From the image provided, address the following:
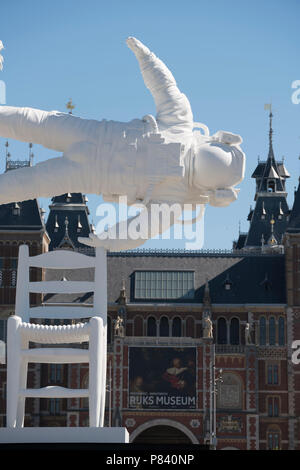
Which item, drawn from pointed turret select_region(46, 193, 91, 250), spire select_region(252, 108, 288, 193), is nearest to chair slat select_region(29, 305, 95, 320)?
pointed turret select_region(46, 193, 91, 250)

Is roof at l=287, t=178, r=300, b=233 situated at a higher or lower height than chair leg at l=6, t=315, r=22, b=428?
higher

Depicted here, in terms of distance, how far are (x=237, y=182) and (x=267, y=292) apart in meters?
42.7

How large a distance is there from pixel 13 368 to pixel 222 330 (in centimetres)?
4157

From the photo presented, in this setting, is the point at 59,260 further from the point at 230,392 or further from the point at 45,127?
the point at 230,392

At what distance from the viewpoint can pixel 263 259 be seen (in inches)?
2397

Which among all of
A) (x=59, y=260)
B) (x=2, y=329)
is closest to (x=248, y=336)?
(x=2, y=329)

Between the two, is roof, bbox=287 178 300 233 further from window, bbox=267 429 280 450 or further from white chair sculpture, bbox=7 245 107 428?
white chair sculpture, bbox=7 245 107 428

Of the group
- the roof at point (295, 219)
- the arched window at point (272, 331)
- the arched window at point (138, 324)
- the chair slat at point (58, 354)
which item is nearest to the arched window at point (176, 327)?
the arched window at point (138, 324)

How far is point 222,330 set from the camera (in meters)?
58.8

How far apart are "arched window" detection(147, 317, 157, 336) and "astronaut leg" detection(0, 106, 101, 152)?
141 ft

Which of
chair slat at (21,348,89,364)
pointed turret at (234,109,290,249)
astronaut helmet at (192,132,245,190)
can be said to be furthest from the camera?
pointed turret at (234,109,290,249)

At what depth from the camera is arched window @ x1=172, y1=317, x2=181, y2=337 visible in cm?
5878
